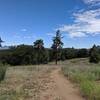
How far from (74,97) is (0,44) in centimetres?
8672

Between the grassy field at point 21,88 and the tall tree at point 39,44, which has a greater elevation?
the tall tree at point 39,44

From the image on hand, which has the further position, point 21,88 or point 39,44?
point 39,44

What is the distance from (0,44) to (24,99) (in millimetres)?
86790

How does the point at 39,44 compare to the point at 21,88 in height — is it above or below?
above

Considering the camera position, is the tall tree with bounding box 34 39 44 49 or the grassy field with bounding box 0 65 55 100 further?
the tall tree with bounding box 34 39 44 49

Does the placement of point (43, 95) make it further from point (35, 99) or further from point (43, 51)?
point (43, 51)

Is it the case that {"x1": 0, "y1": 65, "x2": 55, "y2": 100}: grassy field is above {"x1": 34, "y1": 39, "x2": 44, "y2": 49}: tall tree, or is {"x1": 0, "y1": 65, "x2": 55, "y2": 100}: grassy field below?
below

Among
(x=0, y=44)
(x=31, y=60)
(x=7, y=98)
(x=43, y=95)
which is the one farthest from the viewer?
(x=0, y=44)

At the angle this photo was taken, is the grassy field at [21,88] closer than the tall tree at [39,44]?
Yes

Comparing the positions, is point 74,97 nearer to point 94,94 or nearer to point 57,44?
point 94,94

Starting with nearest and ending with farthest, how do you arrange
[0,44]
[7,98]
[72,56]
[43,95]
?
[7,98] < [43,95] < [0,44] < [72,56]

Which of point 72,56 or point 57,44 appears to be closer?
point 57,44

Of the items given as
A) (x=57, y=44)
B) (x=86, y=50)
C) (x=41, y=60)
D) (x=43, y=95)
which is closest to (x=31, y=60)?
(x=41, y=60)

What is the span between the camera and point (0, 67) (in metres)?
27.0
